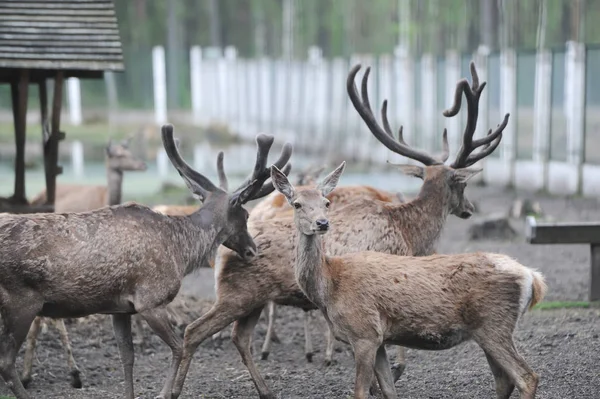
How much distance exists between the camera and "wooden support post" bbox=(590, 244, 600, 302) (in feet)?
36.6

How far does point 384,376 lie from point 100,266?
2.07 metres

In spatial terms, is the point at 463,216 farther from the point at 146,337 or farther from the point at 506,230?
the point at 506,230

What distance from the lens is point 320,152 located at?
35.9 metres

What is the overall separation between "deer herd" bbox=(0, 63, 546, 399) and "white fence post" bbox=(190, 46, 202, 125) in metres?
39.6

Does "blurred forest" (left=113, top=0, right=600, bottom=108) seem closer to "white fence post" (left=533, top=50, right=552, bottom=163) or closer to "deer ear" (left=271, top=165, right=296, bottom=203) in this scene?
"white fence post" (left=533, top=50, right=552, bottom=163)

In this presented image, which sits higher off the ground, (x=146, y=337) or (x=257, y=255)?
(x=257, y=255)

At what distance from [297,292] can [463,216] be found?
2099 millimetres

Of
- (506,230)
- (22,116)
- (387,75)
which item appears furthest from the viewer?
(387,75)

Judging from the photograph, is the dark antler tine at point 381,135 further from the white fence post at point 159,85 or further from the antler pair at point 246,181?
the white fence post at point 159,85

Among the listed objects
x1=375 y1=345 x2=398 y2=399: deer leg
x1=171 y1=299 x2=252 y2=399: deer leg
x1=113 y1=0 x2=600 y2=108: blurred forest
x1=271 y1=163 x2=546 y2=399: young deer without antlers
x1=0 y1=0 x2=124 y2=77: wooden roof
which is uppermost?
x1=113 y1=0 x2=600 y2=108: blurred forest

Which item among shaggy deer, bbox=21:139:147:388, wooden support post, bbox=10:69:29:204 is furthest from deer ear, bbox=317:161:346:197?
shaggy deer, bbox=21:139:147:388

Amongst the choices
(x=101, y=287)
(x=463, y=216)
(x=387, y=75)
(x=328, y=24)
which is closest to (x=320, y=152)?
(x=387, y=75)

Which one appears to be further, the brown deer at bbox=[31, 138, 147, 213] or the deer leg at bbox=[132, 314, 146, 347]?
the brown deer at bbox=[31, 138, 147, 213]

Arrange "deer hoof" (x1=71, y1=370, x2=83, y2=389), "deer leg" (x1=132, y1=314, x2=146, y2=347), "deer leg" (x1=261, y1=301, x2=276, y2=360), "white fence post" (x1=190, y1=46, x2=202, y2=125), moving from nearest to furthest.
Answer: "deer hoof" (x1=71, y1=370, x2=83, y2=389), "deer leg" (x1=261, y1=301, x2=276, y2=360), "deer leg" (x1=132, y1=314, x2=146, y2=347), "white fence post" (x1=190, y1=46, x2=202, y2=125)
